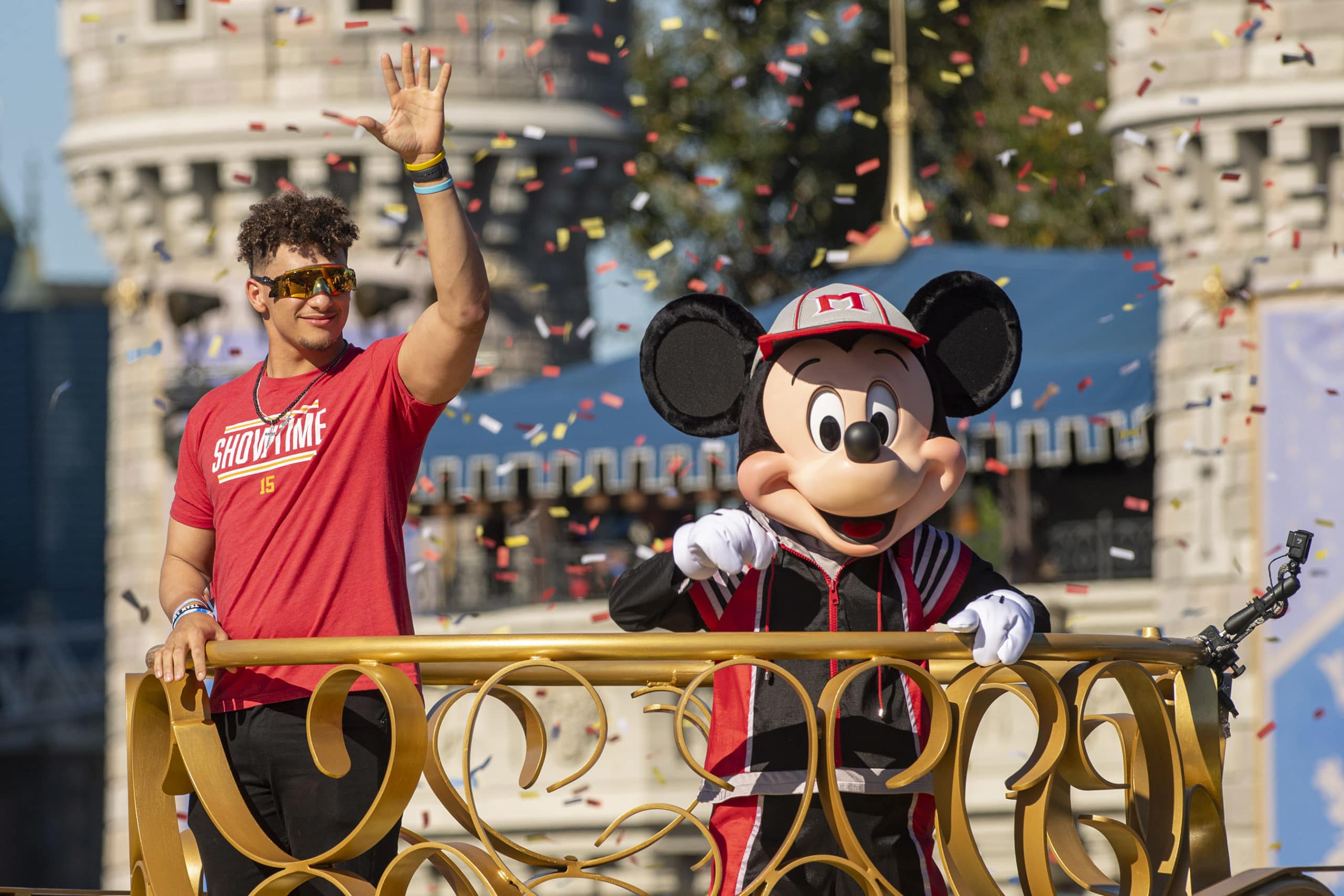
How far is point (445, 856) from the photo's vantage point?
2.93m

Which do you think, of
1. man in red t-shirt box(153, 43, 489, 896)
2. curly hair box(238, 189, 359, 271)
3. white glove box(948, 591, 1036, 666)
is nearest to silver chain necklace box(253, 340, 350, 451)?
man in red t-shirt box(153, 43, 489, 896)

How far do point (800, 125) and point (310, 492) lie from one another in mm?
16270

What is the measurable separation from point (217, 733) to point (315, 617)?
225 millimetres

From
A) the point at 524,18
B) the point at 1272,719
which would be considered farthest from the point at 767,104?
the point at 1272,719

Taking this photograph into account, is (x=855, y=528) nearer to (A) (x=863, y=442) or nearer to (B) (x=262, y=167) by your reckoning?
(A) (x=863, y=442)

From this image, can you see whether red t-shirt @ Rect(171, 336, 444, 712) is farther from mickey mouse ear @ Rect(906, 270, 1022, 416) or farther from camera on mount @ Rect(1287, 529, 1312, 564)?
camera on mount @ Rect(1287, 529, 1312, 564)

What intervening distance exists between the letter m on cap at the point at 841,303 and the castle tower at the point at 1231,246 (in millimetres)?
5412

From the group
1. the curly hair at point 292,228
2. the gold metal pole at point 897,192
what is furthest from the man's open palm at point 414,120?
the gold metal pole at point 897,192

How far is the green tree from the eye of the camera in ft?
59.4

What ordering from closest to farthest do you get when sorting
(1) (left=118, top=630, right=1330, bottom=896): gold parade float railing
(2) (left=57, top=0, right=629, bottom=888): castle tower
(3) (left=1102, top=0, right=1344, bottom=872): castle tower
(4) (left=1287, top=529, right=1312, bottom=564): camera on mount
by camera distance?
(1) (left=118, top=630, right=1330, bottom=896): gold parade float railing → (4) (left=1287, top=529, right=1312, bottom=564): camera on mount → (3) (left=1102, top=0, right=1344, bottom=872): castle tower → (2) (left=57, top=0, right=629, bottom=888): castle tower

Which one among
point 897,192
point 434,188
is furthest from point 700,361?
point 897,192

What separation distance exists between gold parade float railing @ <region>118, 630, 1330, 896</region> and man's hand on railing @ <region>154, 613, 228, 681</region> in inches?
0.7

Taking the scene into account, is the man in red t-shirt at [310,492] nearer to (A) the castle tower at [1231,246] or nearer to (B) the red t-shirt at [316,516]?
(B) the red t-shirt at [316,516]

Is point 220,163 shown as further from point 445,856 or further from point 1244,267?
point 445,856
